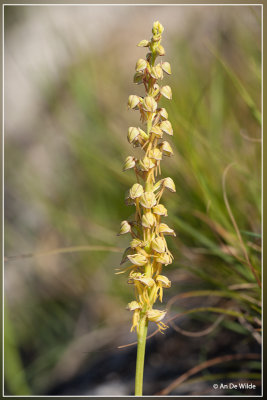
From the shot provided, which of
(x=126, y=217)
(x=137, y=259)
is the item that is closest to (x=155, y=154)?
(x=137, y=259)

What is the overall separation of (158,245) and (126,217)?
0.72 metres

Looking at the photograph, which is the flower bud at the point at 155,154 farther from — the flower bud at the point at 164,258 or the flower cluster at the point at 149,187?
the flower bud at the point at 164,258

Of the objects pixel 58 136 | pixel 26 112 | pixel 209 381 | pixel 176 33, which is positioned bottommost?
pixel 209 381

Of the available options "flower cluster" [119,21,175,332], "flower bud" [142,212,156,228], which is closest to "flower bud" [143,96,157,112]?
"flower cluster" [119,21,175,332]

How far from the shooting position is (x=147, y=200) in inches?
17.0

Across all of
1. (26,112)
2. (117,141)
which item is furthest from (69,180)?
(26,112)

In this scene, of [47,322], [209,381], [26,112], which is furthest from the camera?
[26,112]

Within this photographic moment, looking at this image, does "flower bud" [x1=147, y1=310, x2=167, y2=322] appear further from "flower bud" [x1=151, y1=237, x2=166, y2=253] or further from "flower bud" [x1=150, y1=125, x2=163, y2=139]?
"flower bud" [x1=150, y1=125, x2=163, y2=139]

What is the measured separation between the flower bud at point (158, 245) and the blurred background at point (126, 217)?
0.79 feet

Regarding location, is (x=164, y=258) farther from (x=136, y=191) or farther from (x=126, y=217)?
(x=126, y=217)

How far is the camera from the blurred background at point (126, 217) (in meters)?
0.78

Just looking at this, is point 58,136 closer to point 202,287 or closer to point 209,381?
point 202,287

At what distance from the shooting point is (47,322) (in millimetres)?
1315

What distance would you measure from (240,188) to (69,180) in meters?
0.66
